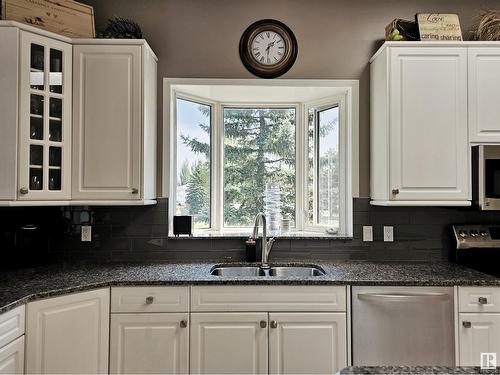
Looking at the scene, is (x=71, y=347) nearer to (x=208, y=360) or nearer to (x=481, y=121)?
(x=208, y=360)

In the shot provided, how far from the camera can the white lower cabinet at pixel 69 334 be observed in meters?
1.81

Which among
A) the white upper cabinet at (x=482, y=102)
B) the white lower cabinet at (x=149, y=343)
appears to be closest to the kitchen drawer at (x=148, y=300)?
the white lower cabinet at (x=149, y=343)

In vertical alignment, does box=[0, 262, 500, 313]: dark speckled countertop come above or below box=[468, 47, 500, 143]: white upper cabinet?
below

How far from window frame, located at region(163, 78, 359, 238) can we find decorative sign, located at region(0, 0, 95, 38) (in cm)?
62

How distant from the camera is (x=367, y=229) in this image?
2.64m

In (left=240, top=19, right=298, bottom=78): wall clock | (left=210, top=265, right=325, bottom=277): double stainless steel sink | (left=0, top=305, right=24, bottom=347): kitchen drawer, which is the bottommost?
(left=0, top=305, right=24, bottom=347): kitchen drawer

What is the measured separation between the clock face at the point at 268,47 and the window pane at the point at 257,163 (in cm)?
48

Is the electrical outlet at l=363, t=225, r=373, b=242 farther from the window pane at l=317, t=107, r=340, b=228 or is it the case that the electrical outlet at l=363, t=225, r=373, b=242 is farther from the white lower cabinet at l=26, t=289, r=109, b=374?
the white lower cabinet at l=26, t=289, r=109, b=374

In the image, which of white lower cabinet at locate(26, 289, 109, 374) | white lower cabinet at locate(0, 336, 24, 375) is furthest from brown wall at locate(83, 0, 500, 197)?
white lower cabinet at locate(0, 336, 24, 375)

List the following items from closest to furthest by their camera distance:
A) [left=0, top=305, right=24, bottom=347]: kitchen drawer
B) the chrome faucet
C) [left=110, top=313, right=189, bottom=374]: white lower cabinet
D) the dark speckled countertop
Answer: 1. [left=0, top=305, right=24, bottom=347]: kitchen drawer
2. the dark speckled countertop
3. [left=110, top=313, right=189, bottom=374]: white lower cabinet
4. the chrome faucet

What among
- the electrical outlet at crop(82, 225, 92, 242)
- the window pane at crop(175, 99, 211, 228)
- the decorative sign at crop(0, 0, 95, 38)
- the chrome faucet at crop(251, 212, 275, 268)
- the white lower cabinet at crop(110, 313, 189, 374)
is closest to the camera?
the white lower cabinet at crop(110, 313, 189, 374)

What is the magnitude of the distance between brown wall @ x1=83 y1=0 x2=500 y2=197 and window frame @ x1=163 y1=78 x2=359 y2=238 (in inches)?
2.7

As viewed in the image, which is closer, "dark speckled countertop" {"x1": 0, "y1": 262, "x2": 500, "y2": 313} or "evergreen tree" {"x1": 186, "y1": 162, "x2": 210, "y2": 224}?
"dark speckled countertop" {"x1": 0, "y1": 262, "x2": 500, "y2": 313}

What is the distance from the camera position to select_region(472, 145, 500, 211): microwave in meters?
2.23
